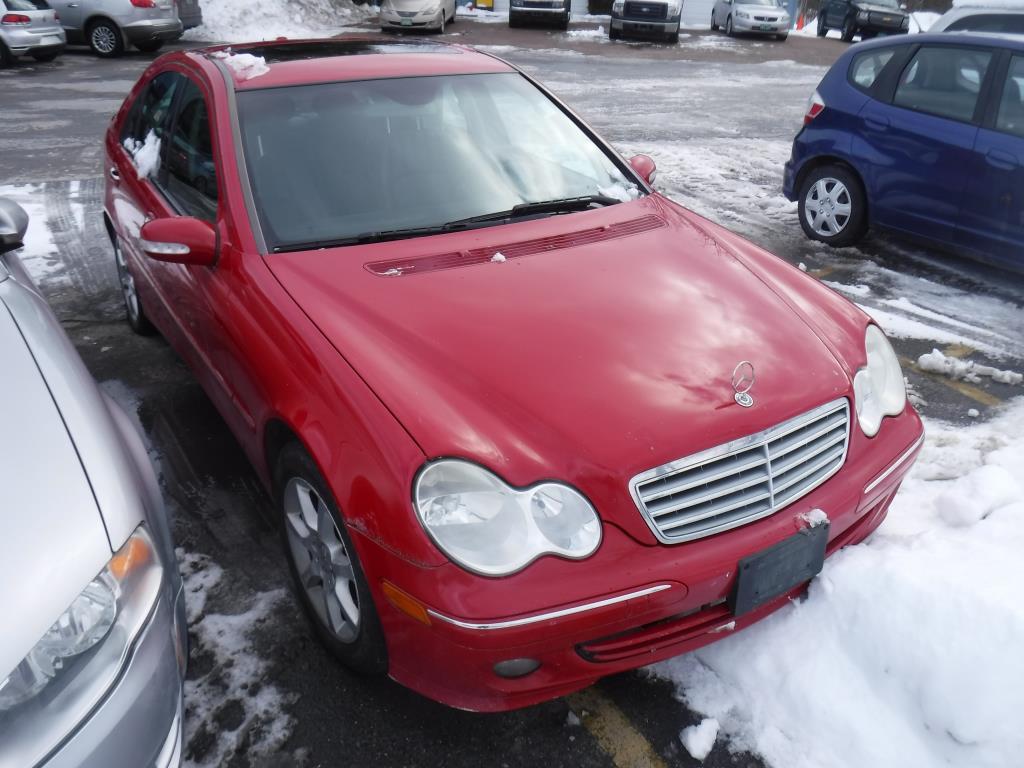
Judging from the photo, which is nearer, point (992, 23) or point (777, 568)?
point (777, 568)

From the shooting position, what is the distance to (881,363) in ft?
8.34

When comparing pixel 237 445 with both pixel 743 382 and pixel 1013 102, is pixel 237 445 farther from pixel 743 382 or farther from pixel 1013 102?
pixel 1013 102

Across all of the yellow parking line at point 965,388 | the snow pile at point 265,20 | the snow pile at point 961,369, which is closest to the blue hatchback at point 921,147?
the snow pile at point 961,369

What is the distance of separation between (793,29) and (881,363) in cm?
2558

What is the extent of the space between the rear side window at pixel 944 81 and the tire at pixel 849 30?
1782 cm

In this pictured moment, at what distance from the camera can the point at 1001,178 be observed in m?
4.80

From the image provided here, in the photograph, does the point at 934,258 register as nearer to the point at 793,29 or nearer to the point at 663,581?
the point at 663,581

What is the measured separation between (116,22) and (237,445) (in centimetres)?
1368

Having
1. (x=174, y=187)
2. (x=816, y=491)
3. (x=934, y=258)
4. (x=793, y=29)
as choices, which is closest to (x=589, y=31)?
(x=793, y=29)

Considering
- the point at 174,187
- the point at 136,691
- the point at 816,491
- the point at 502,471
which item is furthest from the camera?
the point at 174,187

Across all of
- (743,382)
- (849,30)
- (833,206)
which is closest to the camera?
(743,382)

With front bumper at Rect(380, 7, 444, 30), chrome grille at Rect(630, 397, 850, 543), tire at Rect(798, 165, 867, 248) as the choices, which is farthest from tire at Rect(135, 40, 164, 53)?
chrome grille at Rect(630, 397, 850, 543)

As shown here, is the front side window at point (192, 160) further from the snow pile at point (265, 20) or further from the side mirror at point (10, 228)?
the snow pile at point (265, 20)

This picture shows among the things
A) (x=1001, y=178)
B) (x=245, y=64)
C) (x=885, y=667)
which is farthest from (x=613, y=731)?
(x=1001, y=178)
